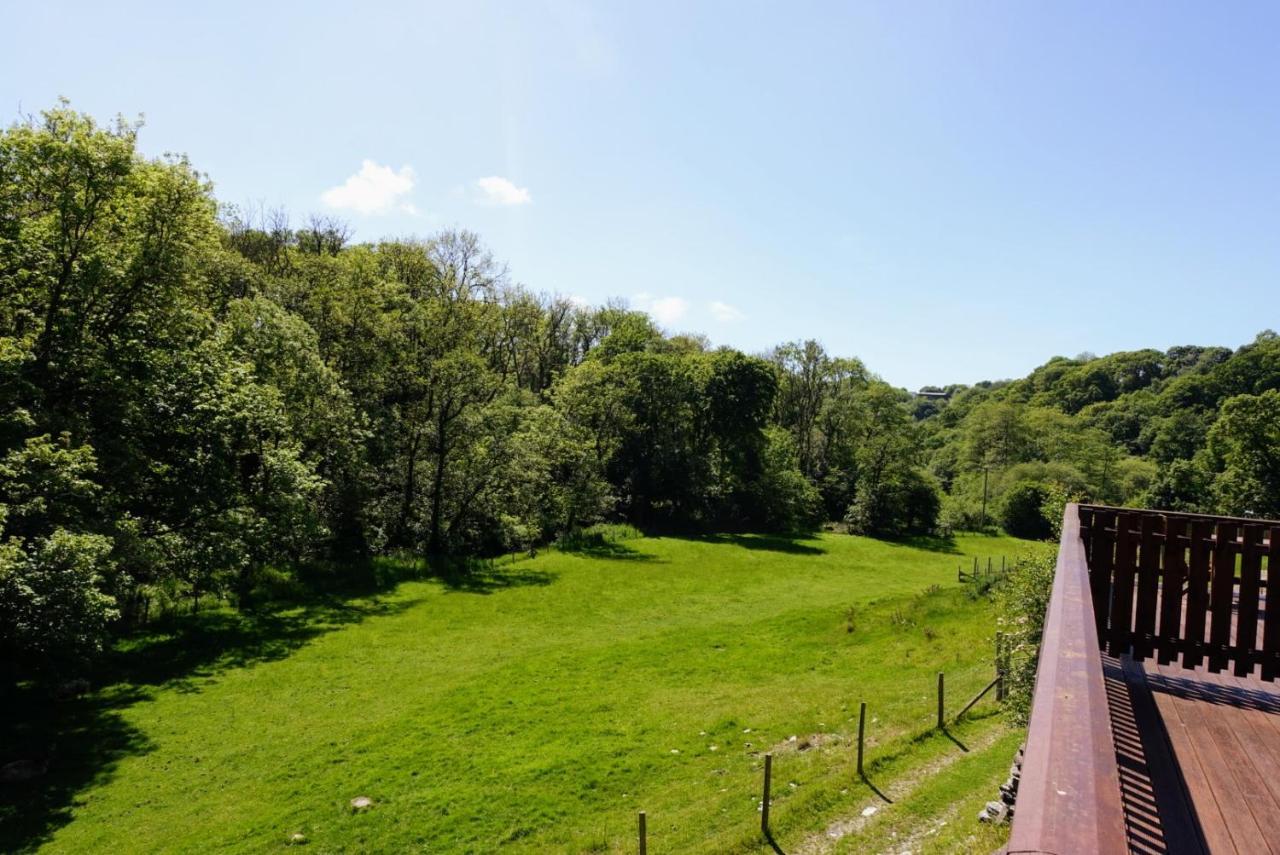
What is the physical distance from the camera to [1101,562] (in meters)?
6.92

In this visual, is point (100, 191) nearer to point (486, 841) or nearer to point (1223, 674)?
point (486, 841)

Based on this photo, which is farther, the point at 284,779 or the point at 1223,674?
the point at 284,779

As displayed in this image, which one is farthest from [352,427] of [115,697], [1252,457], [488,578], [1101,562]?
[1252,457]

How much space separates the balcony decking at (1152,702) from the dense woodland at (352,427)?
13394 mm

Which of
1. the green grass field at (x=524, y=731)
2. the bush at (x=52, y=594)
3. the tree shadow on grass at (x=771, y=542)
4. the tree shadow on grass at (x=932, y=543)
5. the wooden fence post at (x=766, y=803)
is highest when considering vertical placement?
the bush at (x=52, y=594)

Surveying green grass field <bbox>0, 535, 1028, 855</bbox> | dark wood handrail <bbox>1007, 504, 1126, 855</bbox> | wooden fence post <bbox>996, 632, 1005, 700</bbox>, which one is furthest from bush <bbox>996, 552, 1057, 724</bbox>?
dark wood handrail <bbox>1007, 504, 1126, 855</bbox>

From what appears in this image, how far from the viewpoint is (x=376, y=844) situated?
1213cm

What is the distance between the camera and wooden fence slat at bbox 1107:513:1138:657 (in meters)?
6.39

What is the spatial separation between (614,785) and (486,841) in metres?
3.09

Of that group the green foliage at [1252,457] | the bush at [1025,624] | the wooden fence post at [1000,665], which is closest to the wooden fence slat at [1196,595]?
the bush at [1025,624]

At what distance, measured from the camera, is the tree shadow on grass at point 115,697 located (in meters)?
13.4

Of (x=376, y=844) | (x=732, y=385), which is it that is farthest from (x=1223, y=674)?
(x=732, y=385)

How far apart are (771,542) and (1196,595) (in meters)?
43.0

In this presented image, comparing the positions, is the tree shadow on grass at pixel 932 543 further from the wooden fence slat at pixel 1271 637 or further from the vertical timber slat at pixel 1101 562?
the wooden fence slat at pixel 1271 637
